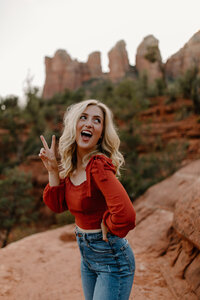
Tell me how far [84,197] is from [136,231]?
12.3 ft

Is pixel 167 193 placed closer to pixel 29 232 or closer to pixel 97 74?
pixel 29 232

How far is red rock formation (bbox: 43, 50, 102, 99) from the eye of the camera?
50156mm

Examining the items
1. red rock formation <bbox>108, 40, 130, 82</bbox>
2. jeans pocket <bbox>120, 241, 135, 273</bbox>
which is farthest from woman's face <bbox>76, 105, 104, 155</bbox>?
red rock formation <bbox>108, 40, 130, 82</bbox>

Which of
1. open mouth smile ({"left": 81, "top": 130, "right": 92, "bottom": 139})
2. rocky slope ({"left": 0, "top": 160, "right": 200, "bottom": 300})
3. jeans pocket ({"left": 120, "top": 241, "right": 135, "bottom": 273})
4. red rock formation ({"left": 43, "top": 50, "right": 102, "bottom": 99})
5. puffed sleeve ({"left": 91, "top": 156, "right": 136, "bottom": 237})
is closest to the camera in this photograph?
puffed sleeve ({"left": 91, "top": 156, "right": 136, "bottom": 237})

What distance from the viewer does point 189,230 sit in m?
2.53

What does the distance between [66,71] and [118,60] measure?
12.3m

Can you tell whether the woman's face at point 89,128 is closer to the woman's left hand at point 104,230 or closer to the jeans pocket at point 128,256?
the woman's left hand at point 104,230

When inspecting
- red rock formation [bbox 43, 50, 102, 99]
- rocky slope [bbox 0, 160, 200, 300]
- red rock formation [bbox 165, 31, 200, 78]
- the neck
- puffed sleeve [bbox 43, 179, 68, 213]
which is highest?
red rock formation [bbox 43, 50, 102, 99]

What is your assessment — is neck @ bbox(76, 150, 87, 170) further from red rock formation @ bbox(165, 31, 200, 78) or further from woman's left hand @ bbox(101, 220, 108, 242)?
red rock formation @ bbox(165, 31, 200, 78)

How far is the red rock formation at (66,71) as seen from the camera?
50156 millimetres

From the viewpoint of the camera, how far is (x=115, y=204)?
1102mm

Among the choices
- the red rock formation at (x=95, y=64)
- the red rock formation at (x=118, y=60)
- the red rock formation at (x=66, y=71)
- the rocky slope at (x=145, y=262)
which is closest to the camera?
the rocky slope at (x=145, y=262)

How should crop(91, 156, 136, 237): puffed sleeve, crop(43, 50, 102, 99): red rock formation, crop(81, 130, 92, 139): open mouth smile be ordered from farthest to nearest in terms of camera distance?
crop(43, 50, 102, 99): red rock formation → crop(81, 130, 92, 139): open mouth smile → crop(91, 156, 136, 237): puffed sleeve

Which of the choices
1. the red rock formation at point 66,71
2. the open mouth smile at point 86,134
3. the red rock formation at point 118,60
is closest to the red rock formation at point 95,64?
the red rock formation at point 66,71
